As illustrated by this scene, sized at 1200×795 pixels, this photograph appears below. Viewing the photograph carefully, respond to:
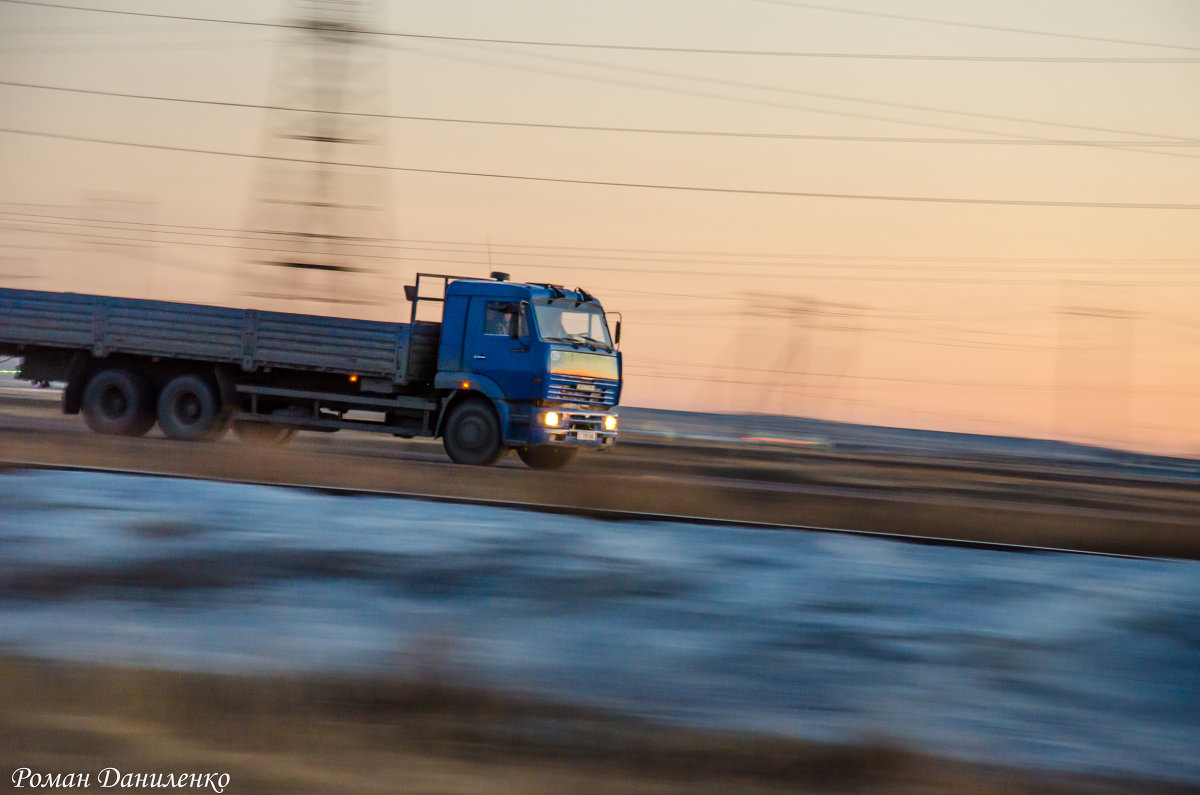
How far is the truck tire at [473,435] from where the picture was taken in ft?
56.0

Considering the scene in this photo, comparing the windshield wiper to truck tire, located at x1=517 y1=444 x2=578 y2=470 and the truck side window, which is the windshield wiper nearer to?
the truck side window

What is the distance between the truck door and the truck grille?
0.33 m

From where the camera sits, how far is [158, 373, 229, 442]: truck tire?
60.4 feet

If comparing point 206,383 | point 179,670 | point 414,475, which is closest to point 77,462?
point 414,475

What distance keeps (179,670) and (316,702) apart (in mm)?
821

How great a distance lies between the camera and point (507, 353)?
16.9 metres

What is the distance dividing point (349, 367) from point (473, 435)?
8.00 ft

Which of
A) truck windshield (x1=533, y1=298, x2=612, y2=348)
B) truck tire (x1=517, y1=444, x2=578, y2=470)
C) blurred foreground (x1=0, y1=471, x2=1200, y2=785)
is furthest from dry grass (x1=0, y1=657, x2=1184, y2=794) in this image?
truck tire (x1=517, y1=444, x2=578, y2=470)

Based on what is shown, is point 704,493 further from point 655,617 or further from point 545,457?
point 655,617

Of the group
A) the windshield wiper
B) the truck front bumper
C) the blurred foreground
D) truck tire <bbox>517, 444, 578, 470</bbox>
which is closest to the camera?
the blurred foreground

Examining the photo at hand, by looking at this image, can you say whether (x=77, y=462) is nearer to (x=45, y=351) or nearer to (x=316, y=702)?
(x=45, y=351)

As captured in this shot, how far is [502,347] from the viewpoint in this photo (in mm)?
16969

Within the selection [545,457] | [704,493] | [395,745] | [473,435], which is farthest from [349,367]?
[395,745]

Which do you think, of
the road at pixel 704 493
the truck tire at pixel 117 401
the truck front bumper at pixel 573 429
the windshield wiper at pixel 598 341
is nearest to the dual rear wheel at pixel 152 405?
the truck tire at pixel 117 401
